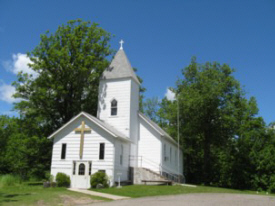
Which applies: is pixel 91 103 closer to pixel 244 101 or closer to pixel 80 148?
pixel 80 148

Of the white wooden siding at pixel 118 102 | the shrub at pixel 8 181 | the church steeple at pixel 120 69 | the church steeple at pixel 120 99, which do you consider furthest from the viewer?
the church steeple at pixel 120 69

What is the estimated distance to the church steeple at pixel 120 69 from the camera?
95.9 feet

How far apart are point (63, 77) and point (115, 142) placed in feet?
41.4

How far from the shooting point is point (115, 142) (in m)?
24.2

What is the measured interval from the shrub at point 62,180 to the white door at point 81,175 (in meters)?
0.48

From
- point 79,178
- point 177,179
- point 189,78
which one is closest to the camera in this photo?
point 79,178

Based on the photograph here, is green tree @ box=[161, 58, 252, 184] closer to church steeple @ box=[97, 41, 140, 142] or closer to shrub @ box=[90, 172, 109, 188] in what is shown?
church steeple @ box=[97, 41, 140, 142]

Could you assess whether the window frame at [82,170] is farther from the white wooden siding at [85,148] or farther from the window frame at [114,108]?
the window frame at [114,108]

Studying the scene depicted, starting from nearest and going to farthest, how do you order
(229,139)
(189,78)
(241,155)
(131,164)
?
(131,164) → (241,155) → (229,139) → (189,78)

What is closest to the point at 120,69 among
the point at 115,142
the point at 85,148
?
the point at 115,142

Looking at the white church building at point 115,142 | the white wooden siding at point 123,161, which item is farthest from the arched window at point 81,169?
the white wooden siding at point 123,161

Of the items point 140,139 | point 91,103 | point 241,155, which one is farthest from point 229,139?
point 91,103

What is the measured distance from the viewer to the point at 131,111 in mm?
28391

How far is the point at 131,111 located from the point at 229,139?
15.8 meters
